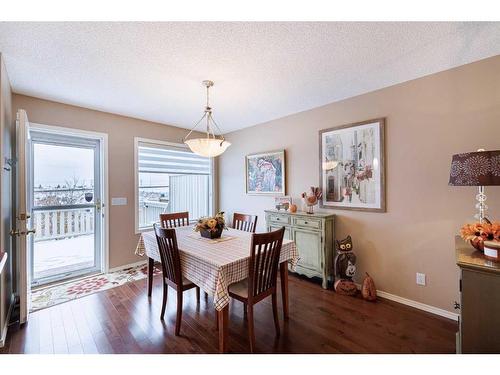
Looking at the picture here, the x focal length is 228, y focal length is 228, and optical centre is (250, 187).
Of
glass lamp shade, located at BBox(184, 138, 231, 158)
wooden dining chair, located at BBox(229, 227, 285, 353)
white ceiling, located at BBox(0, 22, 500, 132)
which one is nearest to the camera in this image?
white ceiling, located at BBox(0, 22, 500, 132)

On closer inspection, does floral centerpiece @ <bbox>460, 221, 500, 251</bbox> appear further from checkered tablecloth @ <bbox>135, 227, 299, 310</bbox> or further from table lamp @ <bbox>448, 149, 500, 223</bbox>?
checkered tablecloth @ <bbox>135, 227, 299, 310</bbox>

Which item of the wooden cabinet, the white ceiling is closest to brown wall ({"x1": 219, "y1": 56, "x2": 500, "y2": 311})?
the white ceiling

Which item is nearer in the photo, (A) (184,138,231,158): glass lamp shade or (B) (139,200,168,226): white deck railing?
(A) (184,138,231,158): glass lamp shade

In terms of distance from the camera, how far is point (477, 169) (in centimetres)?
154

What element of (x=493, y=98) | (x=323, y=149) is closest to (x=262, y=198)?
(x=323, y=149)

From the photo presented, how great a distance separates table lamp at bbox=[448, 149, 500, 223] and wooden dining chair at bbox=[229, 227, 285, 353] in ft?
4.37

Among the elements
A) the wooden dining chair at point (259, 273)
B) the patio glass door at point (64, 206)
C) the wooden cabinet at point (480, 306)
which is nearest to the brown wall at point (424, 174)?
the wooden cabinet at point (480, 306)

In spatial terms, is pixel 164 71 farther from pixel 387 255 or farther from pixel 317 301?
pixel 387 255

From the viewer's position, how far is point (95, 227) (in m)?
3.50

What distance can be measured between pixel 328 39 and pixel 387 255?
7.62 feet

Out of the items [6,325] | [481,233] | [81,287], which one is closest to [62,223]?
[81,287]

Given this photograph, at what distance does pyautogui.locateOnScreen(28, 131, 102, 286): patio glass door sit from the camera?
3064 millimetres

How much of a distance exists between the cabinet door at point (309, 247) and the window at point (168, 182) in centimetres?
231

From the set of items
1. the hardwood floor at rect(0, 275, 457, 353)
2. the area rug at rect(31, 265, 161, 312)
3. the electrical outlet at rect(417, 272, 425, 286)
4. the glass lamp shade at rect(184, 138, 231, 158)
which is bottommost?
the hardwood floor at rect(0, 275, 457, 353)
